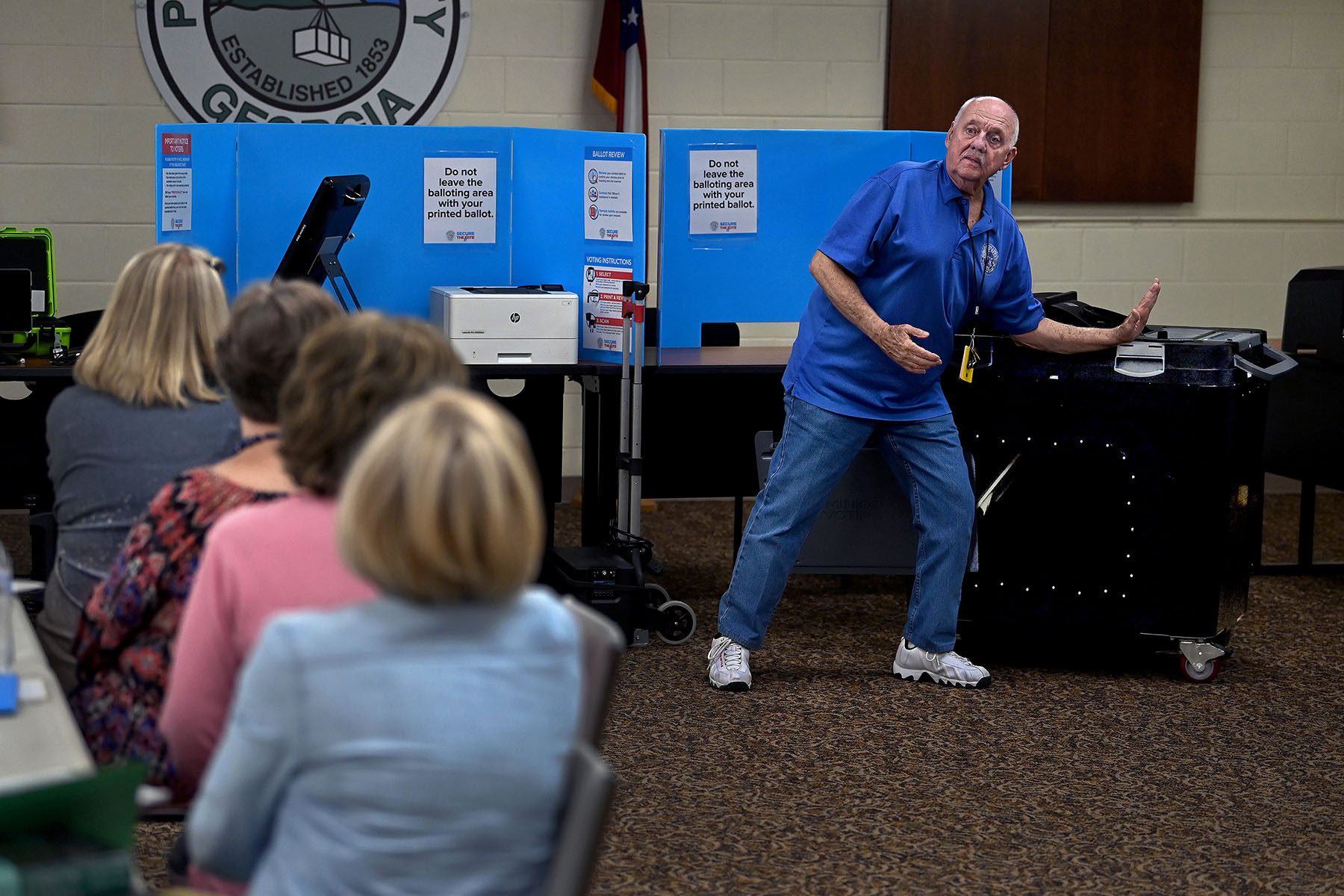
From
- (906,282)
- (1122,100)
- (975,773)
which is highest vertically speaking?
(1122,100)

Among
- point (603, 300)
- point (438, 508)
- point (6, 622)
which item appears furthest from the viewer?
point (603, 300)

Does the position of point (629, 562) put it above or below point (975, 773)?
above

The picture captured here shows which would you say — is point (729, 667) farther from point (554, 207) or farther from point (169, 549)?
point (169, 549)

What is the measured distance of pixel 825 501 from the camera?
11.7 ft

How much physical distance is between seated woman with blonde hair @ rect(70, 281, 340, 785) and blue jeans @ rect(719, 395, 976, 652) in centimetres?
184

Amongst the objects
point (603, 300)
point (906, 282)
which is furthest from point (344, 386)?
point (603, 300)

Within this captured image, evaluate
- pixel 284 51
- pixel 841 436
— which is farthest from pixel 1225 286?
pixel 284 51

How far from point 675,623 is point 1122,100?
3478 mm

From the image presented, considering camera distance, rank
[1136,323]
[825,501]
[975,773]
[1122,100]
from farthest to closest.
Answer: [1122,100]
[825,501]
[1136,323]
[975,773]

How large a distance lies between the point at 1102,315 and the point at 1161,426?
355mm

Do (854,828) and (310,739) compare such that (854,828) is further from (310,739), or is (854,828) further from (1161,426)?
(310,739)

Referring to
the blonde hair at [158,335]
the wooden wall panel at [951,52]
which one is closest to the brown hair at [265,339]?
the blonde hair at [158,335]

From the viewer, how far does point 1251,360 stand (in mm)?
3605

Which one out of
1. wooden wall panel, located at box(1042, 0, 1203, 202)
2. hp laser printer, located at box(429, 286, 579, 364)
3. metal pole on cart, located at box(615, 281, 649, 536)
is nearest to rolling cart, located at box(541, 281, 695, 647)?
metal pole on cart, located at box(615, 281, 649, 536)
